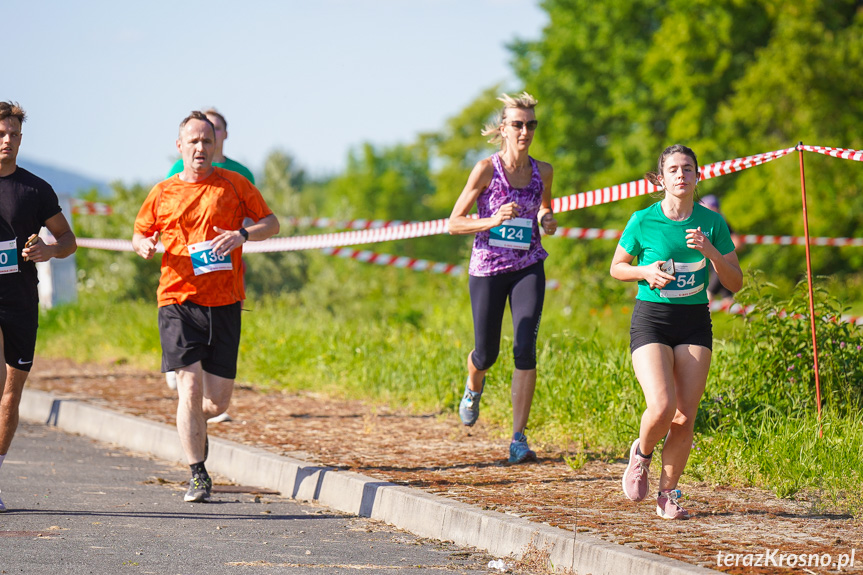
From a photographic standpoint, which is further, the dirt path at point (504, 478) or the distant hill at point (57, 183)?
the distant hill at point (57, 183)

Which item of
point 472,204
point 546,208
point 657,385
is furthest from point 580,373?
point 657,385

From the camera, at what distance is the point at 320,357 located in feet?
36.1

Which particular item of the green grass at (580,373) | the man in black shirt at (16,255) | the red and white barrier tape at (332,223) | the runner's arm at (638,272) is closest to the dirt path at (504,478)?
the green grass at (580,373)

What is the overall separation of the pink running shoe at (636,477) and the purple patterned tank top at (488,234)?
188cm

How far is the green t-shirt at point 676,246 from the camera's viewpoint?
210 inches

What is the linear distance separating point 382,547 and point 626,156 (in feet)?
109

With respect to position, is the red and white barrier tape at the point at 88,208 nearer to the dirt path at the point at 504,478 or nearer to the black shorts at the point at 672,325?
the dirt path at the point at 504,478

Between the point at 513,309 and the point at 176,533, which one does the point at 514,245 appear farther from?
the point at 176,533

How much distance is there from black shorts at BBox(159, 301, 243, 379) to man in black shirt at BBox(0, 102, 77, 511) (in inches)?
28.8

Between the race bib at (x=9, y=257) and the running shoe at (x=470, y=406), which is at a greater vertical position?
the race bib at (x=9, y=257)

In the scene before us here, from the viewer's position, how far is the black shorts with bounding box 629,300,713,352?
532 cm

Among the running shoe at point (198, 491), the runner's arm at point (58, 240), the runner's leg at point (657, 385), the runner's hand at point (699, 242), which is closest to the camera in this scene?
the runner's hand at point (699, 242)

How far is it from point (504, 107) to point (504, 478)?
2.38 meters

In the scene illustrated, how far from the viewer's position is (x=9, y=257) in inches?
241
